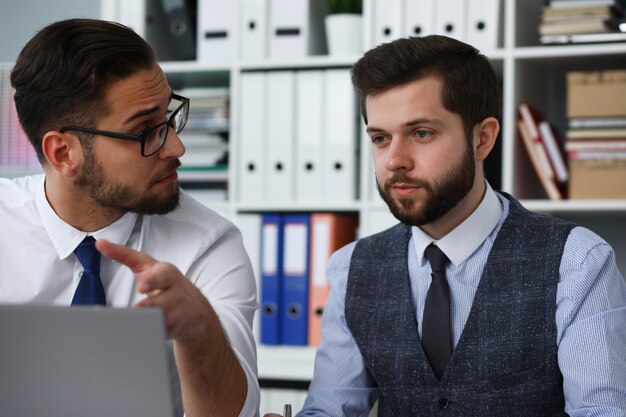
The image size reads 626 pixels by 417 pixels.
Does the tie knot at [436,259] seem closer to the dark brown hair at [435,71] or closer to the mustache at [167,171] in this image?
the dark brown hair at [435,71]

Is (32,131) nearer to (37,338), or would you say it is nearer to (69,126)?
(69,126)

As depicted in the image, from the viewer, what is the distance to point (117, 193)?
4.83 feet

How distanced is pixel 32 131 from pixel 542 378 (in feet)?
3.16

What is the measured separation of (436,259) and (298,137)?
3.42ft

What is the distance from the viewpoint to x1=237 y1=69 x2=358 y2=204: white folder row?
248cm

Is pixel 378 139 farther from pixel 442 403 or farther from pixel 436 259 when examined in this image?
pixel 442 403

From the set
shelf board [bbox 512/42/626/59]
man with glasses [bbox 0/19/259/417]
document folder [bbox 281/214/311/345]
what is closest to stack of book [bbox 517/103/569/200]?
shelf board [bbox 512/42/626/59]

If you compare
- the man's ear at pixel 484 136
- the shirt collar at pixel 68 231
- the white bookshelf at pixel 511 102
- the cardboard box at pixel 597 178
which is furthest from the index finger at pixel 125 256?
the cardboard box at pixel 597 178

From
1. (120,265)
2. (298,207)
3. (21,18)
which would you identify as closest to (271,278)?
(298,207)

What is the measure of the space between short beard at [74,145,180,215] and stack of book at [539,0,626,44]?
51.0 inches

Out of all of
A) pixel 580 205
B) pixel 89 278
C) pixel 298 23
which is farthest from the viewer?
pixel 298 23

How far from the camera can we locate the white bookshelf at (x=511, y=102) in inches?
92.6

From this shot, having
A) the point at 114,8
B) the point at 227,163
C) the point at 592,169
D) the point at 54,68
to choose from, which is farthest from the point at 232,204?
the point at 54,68

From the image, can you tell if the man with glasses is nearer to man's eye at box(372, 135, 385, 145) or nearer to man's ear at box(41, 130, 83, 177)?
man's ear at box(41, 130, 83, 177)
